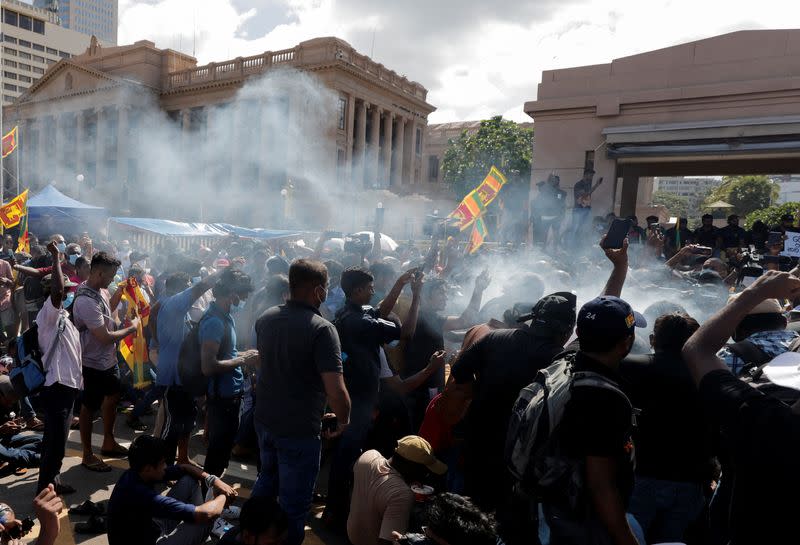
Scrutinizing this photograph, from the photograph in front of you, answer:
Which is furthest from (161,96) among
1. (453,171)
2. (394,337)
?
(394,337)

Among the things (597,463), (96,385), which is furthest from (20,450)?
(597,463)

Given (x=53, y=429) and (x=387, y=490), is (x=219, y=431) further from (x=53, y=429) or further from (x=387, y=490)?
(x=387, y=490)

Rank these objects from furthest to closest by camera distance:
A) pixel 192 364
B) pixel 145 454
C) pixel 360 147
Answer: pixel 360 147 < pixel 192 364 < pixel 145 454

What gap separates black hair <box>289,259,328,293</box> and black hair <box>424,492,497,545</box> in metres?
1.32

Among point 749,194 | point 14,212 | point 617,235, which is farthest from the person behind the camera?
point 749,194

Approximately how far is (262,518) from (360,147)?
40442mm

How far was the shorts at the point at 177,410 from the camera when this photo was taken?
414 cm

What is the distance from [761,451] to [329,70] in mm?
37703

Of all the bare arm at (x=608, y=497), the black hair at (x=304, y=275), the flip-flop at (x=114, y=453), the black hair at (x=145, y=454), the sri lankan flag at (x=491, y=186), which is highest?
the sri lankan flag at (x=491, y=186)

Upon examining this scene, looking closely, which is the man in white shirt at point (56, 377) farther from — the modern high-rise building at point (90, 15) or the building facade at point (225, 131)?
the modern high-rise building at point (90, 15)

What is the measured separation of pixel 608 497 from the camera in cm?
172

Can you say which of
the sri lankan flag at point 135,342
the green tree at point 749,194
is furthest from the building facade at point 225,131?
the green tree at point 749,194

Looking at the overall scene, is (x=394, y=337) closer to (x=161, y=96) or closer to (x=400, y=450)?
(x=400, y=450)

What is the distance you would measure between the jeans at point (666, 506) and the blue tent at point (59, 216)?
60.8ft
